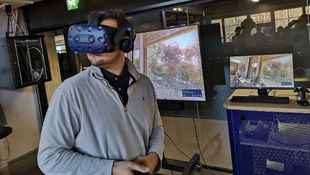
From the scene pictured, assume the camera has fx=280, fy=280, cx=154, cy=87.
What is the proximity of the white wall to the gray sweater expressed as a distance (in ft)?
10.8

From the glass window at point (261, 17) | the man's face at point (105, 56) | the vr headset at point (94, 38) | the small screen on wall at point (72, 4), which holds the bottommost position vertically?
the man's face at point (105, 56)

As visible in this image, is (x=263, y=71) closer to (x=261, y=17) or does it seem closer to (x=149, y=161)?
(x=261, y=17)

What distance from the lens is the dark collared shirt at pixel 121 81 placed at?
1126 millimetres

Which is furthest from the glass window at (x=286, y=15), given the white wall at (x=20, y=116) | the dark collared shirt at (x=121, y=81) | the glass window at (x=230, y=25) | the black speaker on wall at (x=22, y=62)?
the white wall at (x=20, y=116)

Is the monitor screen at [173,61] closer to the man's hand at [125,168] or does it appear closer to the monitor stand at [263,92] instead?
the monitor stand at [263,92]

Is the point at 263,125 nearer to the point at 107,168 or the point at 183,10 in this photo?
the point at 183,10

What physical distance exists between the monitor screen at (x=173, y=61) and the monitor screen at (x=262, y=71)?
13.2 inches

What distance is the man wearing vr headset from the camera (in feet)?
3.22

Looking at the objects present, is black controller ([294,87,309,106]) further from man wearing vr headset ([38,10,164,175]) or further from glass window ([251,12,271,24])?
man wearing vr headset ([38,10,164,175])

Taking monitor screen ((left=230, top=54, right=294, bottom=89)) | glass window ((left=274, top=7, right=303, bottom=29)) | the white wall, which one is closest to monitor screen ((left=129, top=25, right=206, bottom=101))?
monitor screen ((left=230, top=54, right=294, bottom=89))

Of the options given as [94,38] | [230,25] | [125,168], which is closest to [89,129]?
[125,168]

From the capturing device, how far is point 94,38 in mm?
968

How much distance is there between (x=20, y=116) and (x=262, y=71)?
3380 mm

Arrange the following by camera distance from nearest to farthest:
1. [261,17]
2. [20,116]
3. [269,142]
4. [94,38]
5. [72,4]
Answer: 1. [94,38]
2. [269,142]
3. [261,17]
4. [72,4]
5. [20,116]
